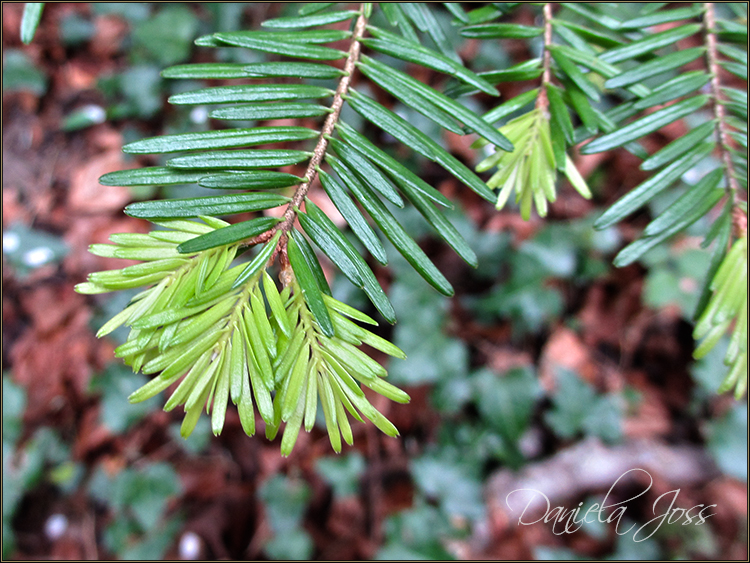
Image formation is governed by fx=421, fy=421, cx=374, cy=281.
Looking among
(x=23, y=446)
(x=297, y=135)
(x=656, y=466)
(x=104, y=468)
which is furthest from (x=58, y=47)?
(x=656, y=466)

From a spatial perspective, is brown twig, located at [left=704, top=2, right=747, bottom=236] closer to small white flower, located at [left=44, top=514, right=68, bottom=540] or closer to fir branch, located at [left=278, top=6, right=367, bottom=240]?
fir branch, located at [left=278, top=6, right=367, bottom=240]

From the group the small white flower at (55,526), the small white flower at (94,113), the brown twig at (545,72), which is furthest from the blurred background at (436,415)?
Result: the brown twig at (545,72)

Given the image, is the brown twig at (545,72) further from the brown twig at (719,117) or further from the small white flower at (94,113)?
the small white flower at (94,113)

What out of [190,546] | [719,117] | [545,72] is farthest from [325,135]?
[190,546]

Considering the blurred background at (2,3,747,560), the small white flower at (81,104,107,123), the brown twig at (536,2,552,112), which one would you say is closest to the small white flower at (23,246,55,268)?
the blurred background at (2,3,747,560)

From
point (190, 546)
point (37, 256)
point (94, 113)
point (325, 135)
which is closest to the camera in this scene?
point (325, 135)

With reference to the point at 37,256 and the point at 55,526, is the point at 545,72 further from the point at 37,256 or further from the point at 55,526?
the point at 55,526

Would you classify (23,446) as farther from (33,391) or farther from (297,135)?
(297,135)
